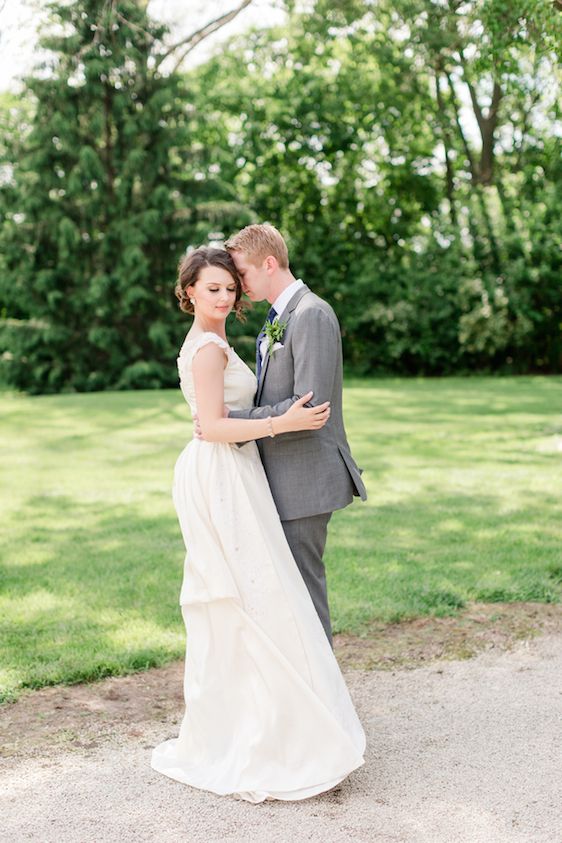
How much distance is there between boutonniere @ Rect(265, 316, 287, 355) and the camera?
12.1 feet

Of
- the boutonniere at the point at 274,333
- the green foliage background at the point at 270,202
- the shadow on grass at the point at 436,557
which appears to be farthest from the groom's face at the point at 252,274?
the green foliage background at the point at 270,202

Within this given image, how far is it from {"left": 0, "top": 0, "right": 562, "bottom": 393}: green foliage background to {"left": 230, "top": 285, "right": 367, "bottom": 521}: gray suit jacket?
17.0 m

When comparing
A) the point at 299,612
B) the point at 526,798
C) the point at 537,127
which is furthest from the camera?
the point at 537,127

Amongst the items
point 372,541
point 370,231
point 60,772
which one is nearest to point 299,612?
point 60,772

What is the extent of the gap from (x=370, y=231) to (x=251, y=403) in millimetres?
27853

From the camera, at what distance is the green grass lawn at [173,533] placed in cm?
556

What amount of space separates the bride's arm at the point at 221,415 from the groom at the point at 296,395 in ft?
0.22

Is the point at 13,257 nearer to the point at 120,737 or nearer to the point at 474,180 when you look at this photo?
the point at 474,180

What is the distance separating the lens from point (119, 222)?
78.9 ft

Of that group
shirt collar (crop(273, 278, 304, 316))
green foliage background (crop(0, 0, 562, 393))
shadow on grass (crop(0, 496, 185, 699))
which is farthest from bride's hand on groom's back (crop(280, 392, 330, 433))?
green foliage background (crop(0, 0, 562, 393))

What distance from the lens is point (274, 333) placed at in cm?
372

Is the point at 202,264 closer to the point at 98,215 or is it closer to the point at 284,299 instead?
the point at 284,299

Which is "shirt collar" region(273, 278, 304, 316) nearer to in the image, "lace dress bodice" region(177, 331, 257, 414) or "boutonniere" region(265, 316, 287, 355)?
"boutonniere" region(265, 316, 287, 355)

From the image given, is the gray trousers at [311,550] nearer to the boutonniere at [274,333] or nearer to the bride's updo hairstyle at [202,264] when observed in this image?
the boutonniere at [274,333]
